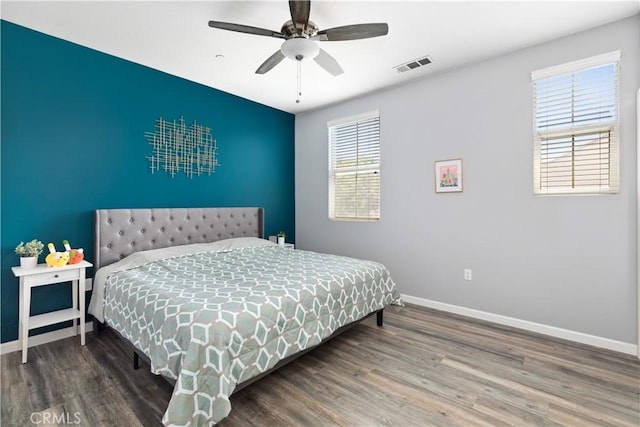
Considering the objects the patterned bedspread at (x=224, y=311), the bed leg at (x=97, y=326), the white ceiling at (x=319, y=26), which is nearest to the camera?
the patterned bedspread at (x=224, y=311)

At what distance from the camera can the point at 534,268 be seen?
2.92m

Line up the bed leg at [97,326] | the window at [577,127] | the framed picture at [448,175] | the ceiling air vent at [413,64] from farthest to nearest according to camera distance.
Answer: the framed picture at [448,175] < the ceiling air vent at [413,64] < the bed leg at [97,326] < the window at [577,127]

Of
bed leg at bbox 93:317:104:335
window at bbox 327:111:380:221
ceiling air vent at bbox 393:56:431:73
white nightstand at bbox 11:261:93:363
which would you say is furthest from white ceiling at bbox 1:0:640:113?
bed leg at bbox 93:317:104:335

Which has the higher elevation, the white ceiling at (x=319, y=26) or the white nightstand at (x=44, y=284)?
the white ceiling at (x=319, y=26)

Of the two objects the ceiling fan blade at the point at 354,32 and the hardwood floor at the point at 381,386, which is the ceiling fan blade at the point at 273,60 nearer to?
the ceiling fan blade at the point at 354,32

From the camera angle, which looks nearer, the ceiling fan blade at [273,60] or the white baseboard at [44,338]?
the ceiling fan blade at [273,60]

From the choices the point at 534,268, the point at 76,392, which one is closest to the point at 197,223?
the point at 76,392

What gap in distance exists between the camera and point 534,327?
2.92 m

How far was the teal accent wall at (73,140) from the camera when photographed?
257 centimetres

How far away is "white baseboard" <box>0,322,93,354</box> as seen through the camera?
253cm

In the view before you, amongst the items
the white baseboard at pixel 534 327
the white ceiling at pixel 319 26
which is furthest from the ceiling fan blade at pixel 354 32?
the white baseboard at pixel 534 327

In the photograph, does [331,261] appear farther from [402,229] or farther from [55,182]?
[55,182]

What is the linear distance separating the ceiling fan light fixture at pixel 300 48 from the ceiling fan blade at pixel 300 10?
110mm

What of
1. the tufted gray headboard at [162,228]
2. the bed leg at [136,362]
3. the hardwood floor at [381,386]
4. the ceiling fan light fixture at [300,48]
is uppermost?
the ceiling fan light fixture at [300,48]
